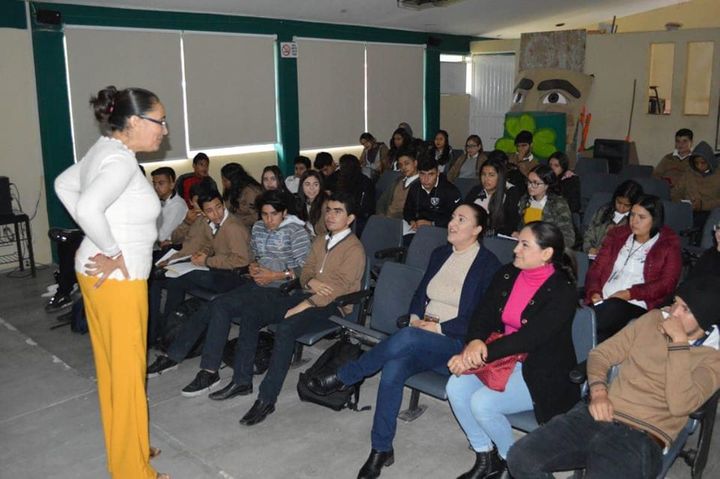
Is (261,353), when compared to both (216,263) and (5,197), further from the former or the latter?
(5,197)

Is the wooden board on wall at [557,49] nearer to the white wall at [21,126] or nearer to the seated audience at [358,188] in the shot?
the seated audience at [358,188]

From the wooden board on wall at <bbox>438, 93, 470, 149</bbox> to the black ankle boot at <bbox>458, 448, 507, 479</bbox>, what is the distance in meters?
10.3

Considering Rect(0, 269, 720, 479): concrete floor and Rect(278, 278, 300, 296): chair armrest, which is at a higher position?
Rect(278, 278, 300, 296): chair armrest

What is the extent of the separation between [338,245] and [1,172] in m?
4.61

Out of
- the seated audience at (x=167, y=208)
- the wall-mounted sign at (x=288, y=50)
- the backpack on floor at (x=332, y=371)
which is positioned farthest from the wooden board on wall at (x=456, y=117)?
the backpack on floor at (x=332, y=371)

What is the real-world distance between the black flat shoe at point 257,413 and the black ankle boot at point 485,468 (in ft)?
3.79

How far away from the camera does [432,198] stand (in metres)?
5.55

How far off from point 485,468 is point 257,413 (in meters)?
1.29

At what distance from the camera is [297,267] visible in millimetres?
4297

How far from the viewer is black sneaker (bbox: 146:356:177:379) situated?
167 inches

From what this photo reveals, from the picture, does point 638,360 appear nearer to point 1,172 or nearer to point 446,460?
point 446,460

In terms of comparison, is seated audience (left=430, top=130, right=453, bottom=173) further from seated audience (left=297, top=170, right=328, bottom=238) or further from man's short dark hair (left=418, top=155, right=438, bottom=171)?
seated audience (left=297, top=170, right=328, bottom=238)

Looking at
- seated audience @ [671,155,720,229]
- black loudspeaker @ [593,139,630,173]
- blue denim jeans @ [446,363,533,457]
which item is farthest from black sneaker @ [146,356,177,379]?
black loudspeaker @ [593,139,630,173]

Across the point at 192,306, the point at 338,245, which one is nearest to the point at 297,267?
the point at 338,245
